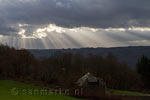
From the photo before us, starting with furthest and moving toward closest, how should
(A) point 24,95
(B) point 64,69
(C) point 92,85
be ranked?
(B) point 64,69 < (C) point 92,85 < (A) point 24,95

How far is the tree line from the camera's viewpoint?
56.2m

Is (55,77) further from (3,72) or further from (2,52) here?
(2,52)

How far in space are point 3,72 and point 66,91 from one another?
2050cm

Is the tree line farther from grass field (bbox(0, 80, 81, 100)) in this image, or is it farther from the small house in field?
grass field (bbox(0, 80, 81, 100))

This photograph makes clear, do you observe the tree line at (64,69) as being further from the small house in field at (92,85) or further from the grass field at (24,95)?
the grass field at (24,95)

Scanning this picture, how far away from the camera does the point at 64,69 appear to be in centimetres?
7619

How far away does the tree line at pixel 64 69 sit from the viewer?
56156 millimetres

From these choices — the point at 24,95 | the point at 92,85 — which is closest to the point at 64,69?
the point at 92,85

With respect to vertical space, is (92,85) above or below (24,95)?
below

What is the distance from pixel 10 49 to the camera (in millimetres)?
63438

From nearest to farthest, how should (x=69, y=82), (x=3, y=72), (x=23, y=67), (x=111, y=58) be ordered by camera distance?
(x=69, y=82), (x=3, y=72), (x=23, y=67), (x=111, y=58)

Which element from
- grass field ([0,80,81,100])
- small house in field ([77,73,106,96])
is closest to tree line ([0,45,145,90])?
small house in field ([77,73,106,96])

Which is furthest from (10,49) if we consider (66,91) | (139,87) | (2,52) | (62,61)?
(139,87)

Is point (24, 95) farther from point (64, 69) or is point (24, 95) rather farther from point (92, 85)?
point (64, 69)
